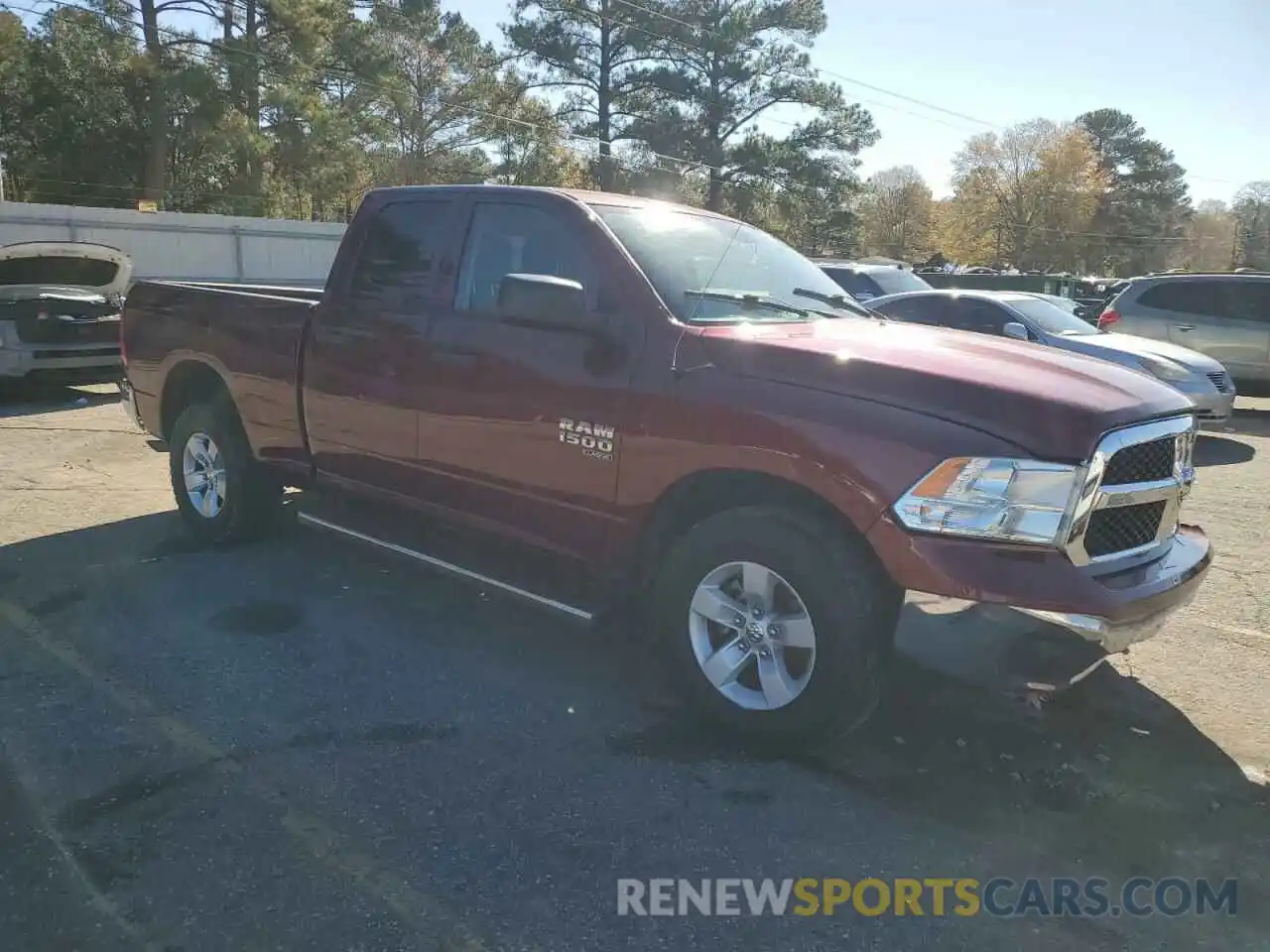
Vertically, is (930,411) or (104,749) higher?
(930,411)

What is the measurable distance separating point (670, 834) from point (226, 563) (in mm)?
3632

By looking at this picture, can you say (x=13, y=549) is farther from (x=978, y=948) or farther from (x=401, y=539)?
(x=978, y=948)

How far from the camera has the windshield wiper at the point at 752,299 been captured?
3945 mm

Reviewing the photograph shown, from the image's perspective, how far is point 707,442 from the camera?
351cm

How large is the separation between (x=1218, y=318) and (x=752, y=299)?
1117 centimetres

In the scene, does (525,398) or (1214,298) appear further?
(1214,298)

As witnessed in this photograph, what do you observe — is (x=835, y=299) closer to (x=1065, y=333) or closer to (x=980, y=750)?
(x=980, y=750)

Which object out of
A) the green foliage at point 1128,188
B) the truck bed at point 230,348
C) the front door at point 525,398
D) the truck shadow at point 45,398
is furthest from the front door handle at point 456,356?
the green foliage at point 1128,188

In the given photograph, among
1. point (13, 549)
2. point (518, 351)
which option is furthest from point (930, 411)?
point (13, 549)

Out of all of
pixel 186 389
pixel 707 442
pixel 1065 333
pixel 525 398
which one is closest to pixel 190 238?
pixel 186 389

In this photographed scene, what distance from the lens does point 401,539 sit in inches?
190

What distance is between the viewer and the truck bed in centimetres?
524

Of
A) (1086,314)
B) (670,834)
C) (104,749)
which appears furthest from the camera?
(1086,314)

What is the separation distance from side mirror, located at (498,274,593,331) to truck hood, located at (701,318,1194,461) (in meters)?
0.50
